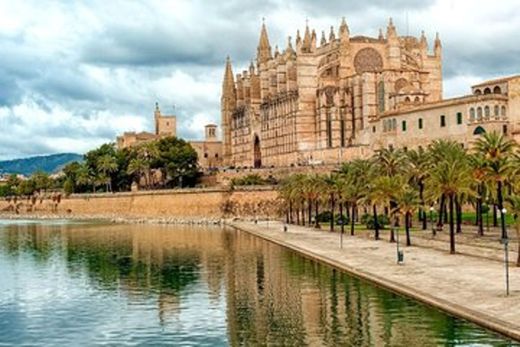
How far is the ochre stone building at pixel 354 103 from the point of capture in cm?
6806

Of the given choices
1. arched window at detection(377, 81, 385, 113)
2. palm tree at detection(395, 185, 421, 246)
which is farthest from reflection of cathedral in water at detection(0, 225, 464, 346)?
arched window at detection(377, 81, 385, 113)

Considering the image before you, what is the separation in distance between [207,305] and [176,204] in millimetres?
65263

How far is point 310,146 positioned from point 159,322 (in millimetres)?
70047

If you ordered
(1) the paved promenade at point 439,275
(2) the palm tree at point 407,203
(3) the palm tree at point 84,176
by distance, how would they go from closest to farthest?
(1) the paved promenade at point 439,275 < (2) the palm tree at point 407,203 < (3) the palm tree at point 84,176

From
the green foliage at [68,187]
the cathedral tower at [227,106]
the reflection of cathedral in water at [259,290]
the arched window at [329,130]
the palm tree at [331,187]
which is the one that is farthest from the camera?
the cathedral tower at [227,106]

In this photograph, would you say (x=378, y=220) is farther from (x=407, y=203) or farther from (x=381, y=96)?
(x=381, y=96)

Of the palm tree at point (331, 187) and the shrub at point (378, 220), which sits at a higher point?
the palm tree at point (331, 187)

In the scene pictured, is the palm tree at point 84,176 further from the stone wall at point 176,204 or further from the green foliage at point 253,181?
the green foliage at point 253,181

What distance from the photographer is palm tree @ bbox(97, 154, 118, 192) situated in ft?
364

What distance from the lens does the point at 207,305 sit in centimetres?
2809

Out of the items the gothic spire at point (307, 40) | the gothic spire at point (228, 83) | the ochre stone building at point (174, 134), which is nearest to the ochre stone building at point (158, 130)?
the ochre stone building at point (174, 134)

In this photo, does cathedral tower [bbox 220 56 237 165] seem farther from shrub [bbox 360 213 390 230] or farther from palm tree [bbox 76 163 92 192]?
shrub [bbox 360 213 390 230]

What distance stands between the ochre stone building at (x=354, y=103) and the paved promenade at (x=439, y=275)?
2295cm

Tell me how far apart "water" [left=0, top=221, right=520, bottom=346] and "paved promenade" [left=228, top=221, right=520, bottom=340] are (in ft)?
1.84
